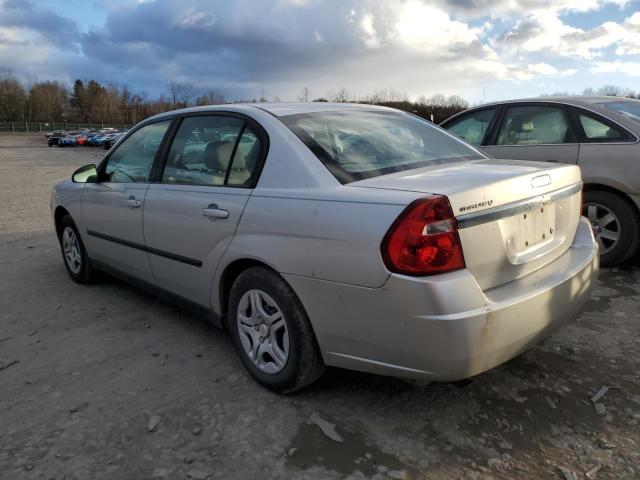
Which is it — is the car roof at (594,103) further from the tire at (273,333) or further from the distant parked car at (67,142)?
the distant parked car at (67,142)

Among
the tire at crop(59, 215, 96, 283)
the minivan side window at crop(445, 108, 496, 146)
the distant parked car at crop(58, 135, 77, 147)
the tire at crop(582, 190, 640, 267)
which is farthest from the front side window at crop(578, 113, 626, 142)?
the distant parked car at crop(58, 135, 77, 147)

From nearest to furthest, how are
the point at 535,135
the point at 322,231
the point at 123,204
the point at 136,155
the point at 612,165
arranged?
the point at 322,231 → the point at 123,204 → the point at 136,155 → the point at 612,165 → the point at 535,135

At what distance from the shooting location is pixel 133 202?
380 centimetres

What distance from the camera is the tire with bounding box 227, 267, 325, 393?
263 cm

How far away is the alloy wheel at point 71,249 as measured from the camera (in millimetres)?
4914

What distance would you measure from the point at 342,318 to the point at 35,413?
5.63ft

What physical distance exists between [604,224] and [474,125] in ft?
6.03

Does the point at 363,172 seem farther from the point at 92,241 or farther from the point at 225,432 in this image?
the point at 92,241

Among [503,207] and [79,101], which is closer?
[503,207]

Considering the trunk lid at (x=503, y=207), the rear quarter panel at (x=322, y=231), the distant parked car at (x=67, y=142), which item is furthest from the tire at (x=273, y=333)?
the distant parked car at (x=67, y=142)

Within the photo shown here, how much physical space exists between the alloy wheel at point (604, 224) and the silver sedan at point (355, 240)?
2086mm

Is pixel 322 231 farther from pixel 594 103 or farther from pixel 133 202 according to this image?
pixel 594 103

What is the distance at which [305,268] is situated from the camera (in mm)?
2498

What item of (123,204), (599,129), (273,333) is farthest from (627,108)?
(123,204)
